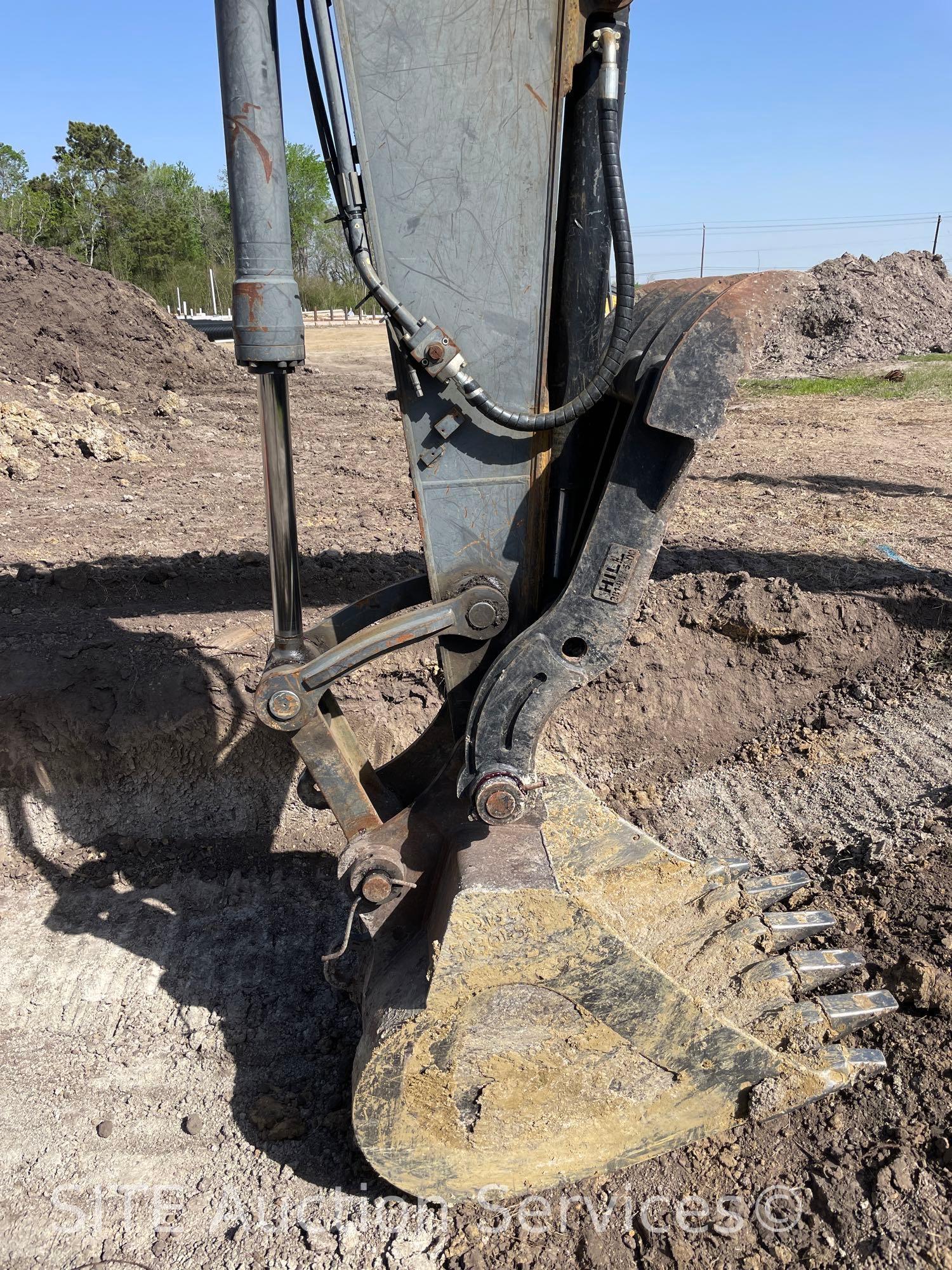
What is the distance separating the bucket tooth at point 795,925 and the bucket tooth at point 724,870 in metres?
0.18

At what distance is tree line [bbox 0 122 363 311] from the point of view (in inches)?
1657

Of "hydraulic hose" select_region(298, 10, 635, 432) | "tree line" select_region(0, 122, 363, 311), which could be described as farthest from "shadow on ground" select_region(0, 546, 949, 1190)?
"tree line" select_region(0, 122, 363, 311)

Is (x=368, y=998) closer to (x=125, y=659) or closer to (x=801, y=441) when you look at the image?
(x=125, y=659)

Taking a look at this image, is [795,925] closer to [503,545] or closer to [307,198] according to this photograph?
[503,545]

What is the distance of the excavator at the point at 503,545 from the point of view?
2.00m

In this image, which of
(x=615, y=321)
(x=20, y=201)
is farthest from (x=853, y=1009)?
(x=20, y=201)

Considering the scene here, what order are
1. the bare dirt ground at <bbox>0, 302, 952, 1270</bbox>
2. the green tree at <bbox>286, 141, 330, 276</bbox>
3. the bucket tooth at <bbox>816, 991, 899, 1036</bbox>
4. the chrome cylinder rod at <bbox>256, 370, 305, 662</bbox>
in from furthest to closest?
the green tree at <bbox>286, 141, 330, 276</bbox> < the bucket tooth at <bbox>816, 991, 899, 1036</bbox> < the bare dirt ground at <bbox>0, 302, 952, 1270</bbox> < the chrome cylinder rod at <bbox>256, 370, 305, 662</bbox>

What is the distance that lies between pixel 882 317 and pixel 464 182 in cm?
1156

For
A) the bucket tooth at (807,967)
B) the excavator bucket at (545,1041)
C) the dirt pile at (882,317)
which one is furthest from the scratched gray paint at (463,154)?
the dirt pile at (882,317)

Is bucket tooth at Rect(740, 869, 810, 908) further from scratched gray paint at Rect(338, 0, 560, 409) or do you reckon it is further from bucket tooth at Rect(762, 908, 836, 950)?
A: scratched gray paint at Rect(338, 0, 560, 409)

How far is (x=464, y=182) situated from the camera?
2.06m

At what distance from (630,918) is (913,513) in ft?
15.8

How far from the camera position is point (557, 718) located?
15.3 feet

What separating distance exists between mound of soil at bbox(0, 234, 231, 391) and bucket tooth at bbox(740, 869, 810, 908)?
34.8ft
